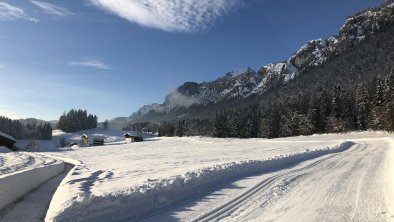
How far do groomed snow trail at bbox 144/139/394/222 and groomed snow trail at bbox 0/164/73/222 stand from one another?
5244mm

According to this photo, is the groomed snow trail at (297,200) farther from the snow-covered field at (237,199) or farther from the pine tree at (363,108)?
the pine tree at (363,108)

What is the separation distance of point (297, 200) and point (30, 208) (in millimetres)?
10169

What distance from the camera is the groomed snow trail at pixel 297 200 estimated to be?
10.6 m

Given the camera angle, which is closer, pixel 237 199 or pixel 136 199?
pixel 136 199

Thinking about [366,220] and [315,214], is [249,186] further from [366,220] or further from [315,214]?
[366,220]

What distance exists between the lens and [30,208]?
15.0 m

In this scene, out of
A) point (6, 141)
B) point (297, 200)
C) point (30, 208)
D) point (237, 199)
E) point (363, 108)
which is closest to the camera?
point (297, 200)

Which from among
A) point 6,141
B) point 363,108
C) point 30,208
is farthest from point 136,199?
point 363,108

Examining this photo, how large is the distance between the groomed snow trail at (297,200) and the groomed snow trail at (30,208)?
524cm

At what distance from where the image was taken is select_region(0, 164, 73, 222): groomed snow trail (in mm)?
13016

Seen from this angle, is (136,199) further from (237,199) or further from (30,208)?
(30,208)

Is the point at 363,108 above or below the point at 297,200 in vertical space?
above

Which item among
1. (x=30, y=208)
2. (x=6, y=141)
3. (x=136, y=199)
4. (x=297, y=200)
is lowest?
(x=30, y=208)

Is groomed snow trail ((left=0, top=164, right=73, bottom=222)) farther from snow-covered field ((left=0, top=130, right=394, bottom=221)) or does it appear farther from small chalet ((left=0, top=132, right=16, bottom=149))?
small chalet ((left=0, top=132, right=16, bottom=149))
